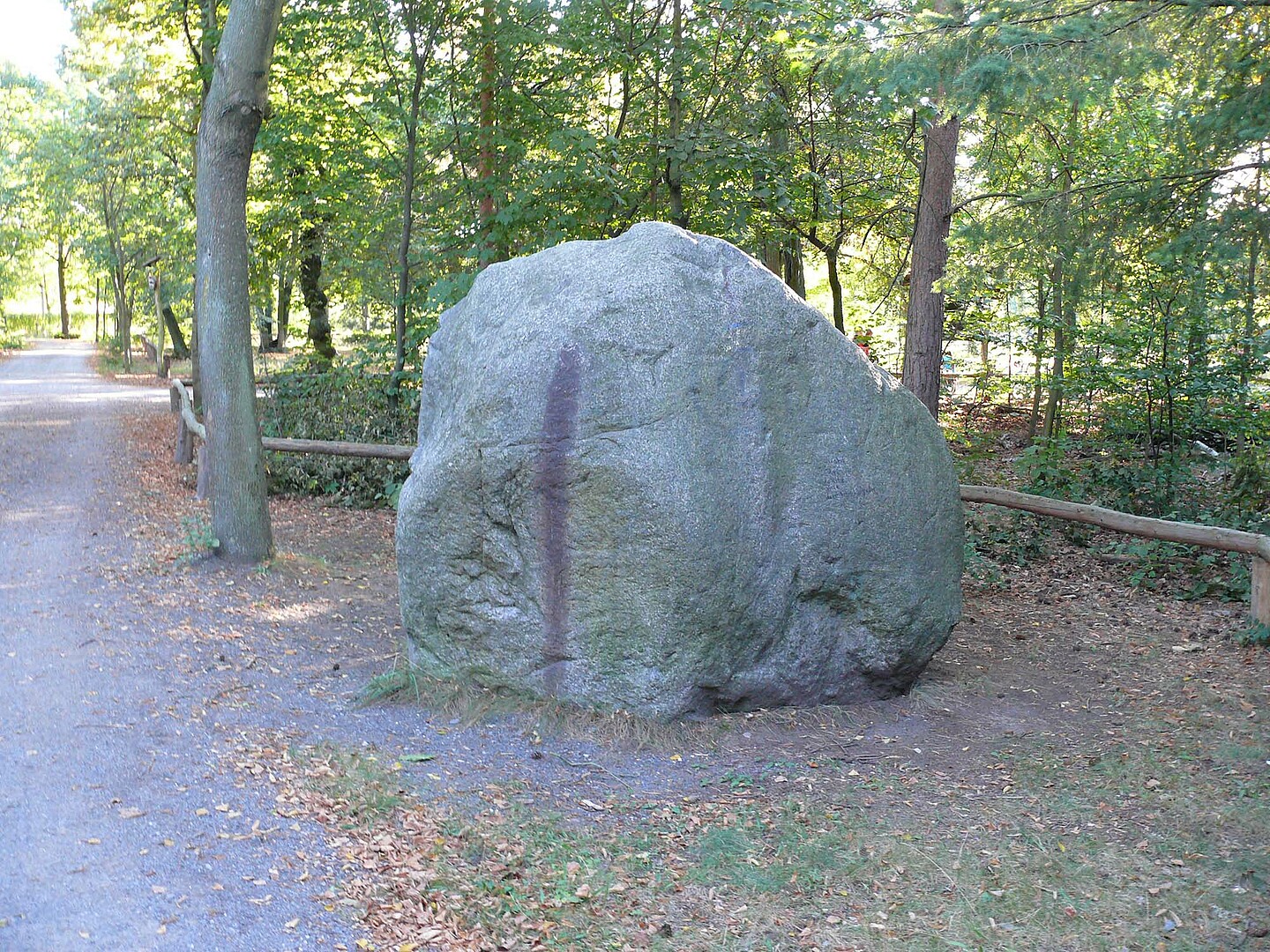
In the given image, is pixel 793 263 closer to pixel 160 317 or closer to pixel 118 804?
pixel 118 804

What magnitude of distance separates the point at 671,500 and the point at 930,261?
668 cm

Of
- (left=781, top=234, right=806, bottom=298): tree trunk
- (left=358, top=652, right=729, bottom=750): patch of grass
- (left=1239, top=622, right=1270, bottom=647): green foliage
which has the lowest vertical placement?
(left=358, top=652, right=729, bottom=750): patch of grass

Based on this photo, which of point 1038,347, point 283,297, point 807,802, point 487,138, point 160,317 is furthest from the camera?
point 160,317

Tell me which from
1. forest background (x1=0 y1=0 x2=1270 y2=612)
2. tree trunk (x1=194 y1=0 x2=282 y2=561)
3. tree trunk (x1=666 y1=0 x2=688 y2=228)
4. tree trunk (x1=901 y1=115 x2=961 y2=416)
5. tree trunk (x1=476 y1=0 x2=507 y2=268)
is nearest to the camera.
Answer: forest background (x1=0 y1=0 x2=1270 y2=612)

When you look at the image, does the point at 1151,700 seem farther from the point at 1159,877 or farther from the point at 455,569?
the point at 455,569

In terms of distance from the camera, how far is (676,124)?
12.6 m

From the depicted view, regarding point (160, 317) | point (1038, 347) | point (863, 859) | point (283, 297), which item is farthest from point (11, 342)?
point (863, 859)

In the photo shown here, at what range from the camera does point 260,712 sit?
20.3 ft

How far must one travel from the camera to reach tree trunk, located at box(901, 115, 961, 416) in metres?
10.9

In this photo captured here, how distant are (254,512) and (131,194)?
21400 millimetres

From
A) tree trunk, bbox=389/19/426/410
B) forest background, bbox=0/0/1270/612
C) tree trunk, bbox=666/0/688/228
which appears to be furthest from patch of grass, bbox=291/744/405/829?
tree trunk, bbox=389/19/426/410

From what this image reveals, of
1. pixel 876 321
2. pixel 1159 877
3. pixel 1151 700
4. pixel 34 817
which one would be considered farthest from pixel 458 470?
pixel 876 321

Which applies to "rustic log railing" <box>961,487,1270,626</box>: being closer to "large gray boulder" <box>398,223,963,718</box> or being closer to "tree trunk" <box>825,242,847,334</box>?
"large gray boulder" <box>398,223,963,718</box>

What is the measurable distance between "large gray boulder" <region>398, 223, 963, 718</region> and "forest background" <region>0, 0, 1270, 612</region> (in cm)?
219
